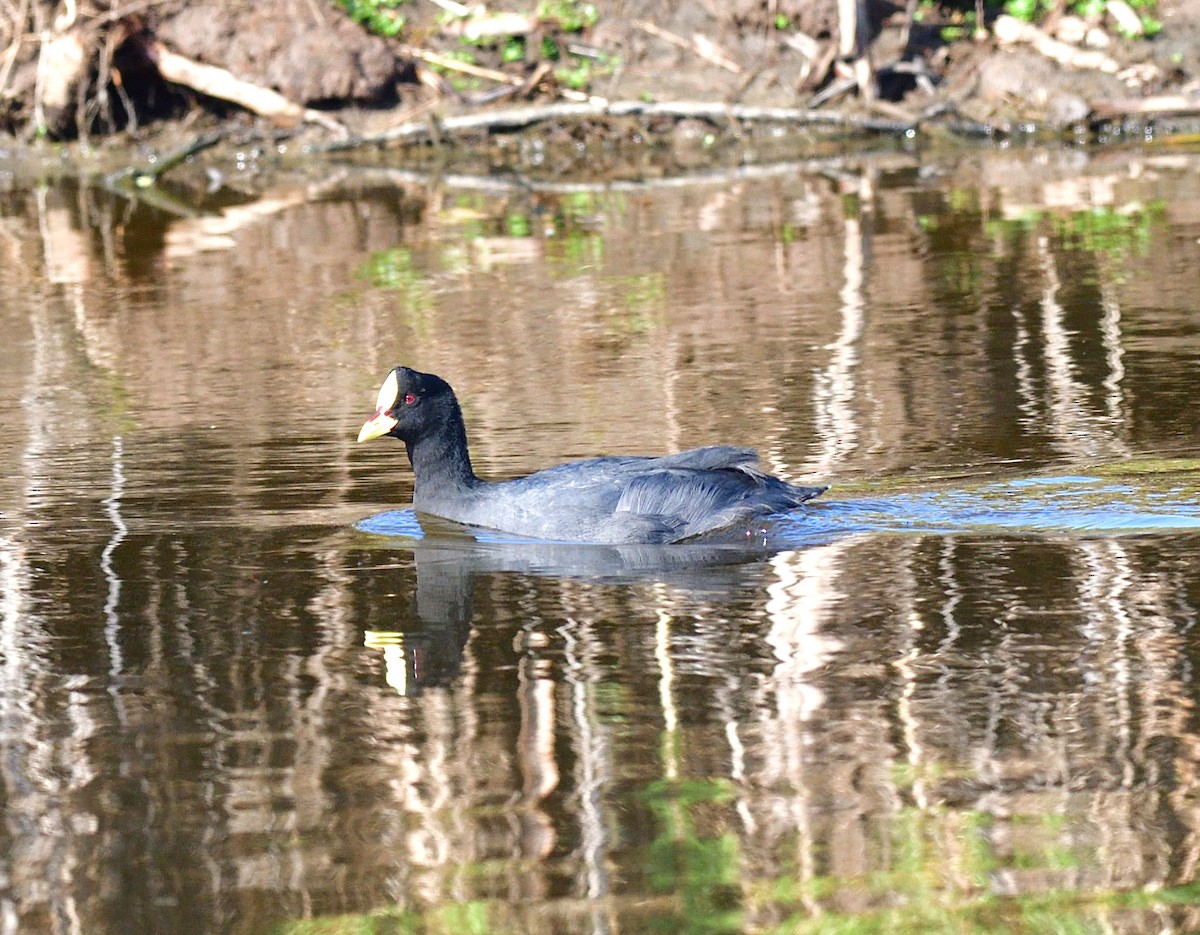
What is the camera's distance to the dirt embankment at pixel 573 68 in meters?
22.1

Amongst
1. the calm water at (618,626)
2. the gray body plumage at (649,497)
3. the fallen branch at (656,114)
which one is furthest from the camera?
the fallen branch at (656,114)

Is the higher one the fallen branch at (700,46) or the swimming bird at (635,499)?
the fallen branch at (700,46)

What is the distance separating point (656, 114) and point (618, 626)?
16.8m

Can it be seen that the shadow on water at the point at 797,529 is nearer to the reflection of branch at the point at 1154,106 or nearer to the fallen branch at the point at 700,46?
the reflection of branch at the point at 1154,106

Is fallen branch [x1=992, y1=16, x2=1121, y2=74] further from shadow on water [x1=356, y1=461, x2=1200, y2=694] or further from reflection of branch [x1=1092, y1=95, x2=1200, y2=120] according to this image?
shadow on water [x1=356, y1=461, x2=1200, y2=694]

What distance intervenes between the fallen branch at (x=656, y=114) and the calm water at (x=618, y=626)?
347 inches

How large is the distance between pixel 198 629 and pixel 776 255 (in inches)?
352

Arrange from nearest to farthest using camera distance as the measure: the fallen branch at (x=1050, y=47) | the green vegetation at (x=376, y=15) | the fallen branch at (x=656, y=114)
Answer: the fallen branch at (x=656, y=114), the fallen branch at (x=1050, y=47), the green vegetation at (x=376, y=15)

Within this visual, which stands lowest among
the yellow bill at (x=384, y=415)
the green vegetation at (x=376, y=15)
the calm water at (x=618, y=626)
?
the calm water at (x=618, y=626)

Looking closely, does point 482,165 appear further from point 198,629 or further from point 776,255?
point 198,629

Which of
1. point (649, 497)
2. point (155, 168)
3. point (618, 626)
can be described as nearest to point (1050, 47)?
point (155, 168)

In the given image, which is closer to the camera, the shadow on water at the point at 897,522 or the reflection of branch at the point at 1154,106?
the shadow on water at the point at 897,522

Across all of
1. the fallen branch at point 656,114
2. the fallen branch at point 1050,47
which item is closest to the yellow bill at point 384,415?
the fallen branch at point 656,114

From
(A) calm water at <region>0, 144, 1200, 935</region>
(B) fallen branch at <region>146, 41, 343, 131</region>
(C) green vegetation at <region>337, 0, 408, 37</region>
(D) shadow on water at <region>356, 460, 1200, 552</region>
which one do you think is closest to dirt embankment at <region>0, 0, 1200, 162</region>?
(B) fallen branch at <region>146, 41, 343, 131</region>
